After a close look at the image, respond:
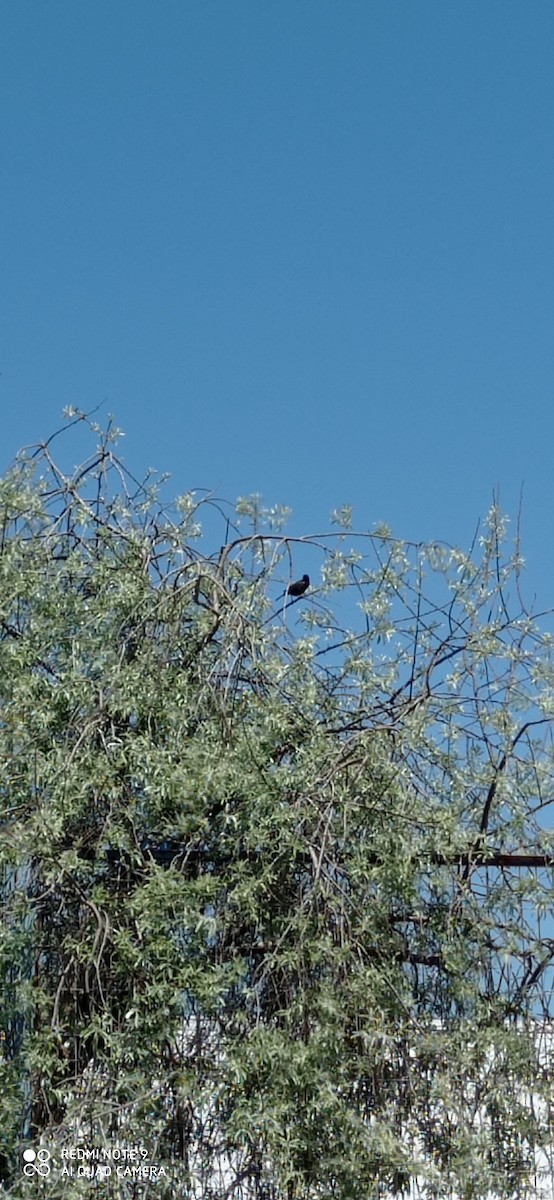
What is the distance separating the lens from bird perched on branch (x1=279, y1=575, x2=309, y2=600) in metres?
4.34

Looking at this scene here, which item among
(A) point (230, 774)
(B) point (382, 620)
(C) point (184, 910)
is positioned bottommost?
(C) point (184, 910)

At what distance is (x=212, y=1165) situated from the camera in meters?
3.85

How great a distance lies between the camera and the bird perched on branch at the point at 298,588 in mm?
4344

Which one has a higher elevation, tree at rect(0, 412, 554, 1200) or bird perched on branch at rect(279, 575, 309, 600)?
bird perched on branch at rect(279, 575, 309, 600)

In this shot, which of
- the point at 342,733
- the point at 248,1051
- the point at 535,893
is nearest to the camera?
the point at 248,1051

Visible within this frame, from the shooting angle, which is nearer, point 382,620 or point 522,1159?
point 522,1159

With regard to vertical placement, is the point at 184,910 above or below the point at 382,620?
below

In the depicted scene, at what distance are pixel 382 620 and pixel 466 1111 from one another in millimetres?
1452

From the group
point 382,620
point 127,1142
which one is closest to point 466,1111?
point 127,1142

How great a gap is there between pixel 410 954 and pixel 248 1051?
0.59 meters

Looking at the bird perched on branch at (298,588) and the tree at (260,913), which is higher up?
the bird perched on branch at (298,588)

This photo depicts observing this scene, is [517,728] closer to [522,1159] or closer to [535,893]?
[535,893]

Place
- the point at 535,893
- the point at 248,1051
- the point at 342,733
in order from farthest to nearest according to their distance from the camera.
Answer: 1. the point at 342,733
2. the point at 535,893
3. the point at 248,1051

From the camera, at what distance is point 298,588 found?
14.3 ft
